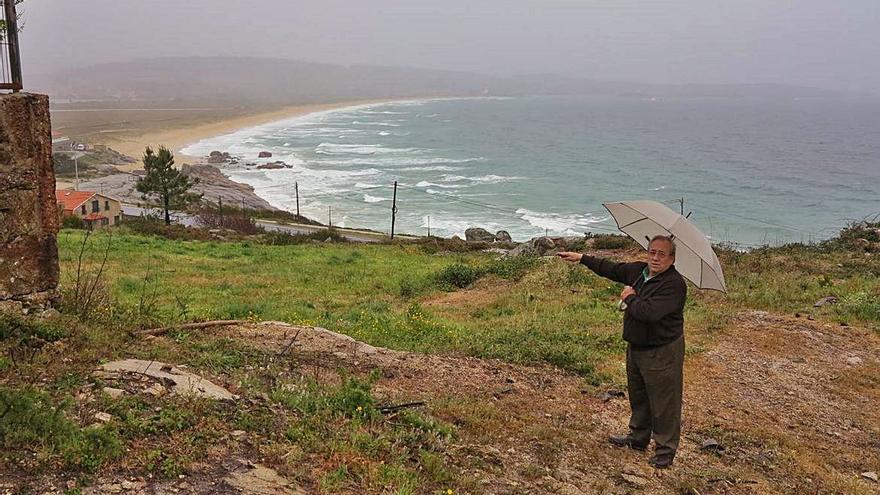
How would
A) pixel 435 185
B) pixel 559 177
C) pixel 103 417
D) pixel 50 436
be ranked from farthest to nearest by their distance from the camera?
pixel 559 177 < pixel 435 185 < pixel 103 417 < pixel 50 436

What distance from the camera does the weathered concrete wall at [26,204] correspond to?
5.97 m

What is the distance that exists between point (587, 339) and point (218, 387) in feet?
20.3

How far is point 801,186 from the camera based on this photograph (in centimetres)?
6500

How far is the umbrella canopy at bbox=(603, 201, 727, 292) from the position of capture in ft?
16.4

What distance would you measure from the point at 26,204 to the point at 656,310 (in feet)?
20.0

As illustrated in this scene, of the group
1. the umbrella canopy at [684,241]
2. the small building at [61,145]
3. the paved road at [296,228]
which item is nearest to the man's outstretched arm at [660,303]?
the umbrella canopy at [684,241]

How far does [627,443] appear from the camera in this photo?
5.74m

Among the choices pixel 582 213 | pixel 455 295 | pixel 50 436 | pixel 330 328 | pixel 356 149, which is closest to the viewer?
pixel 50 436

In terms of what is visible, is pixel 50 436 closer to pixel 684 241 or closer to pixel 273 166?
pixel 684 241

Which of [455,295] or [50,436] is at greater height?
[50,436]

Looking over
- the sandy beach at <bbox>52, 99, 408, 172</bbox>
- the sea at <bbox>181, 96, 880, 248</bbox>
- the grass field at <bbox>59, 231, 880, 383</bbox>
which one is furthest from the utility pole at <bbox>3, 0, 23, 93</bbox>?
the sandy beach at <bbox>52, 99, 408, 172</bbox>

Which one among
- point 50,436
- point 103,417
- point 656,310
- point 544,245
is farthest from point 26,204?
point 544,245

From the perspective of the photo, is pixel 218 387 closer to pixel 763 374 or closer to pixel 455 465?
pixel 455 465

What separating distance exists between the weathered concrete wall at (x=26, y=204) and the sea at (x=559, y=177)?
124ft
